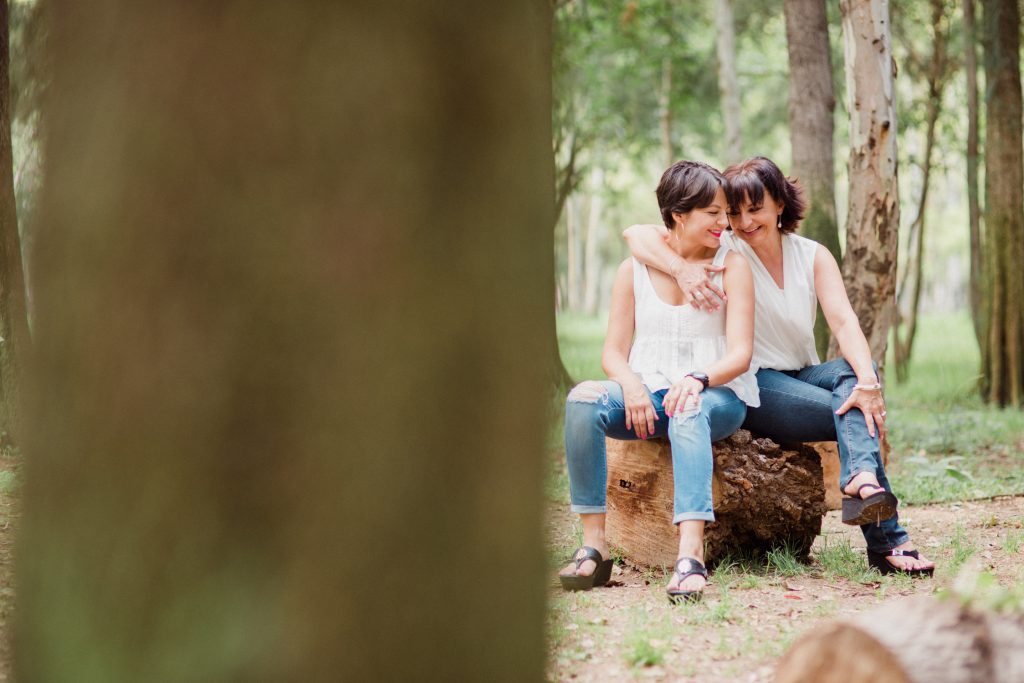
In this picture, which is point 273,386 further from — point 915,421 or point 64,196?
point 915,421

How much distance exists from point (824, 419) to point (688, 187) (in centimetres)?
121

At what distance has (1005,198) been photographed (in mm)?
10805

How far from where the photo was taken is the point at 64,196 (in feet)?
5.43

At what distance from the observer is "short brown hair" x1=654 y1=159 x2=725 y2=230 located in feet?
13.9

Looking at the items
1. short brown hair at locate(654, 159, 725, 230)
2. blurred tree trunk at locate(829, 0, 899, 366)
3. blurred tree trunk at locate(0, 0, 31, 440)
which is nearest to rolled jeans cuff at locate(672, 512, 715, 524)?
short brown hair at locate(654, 159, 725, 230)

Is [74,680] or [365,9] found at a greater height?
[365,9]

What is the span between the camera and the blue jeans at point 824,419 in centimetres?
417

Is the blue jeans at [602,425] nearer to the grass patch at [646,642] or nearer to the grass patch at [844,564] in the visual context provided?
the grass patch at [646,642]

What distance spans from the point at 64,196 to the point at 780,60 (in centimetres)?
2771

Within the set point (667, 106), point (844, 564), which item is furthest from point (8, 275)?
point (667, 106)

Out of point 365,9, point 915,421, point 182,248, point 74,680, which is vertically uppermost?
point 365,9

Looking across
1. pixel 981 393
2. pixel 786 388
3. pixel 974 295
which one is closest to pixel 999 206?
pixel 981 393

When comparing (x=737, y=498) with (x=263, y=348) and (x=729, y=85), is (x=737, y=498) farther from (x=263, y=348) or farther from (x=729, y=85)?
(x=729, y=85)

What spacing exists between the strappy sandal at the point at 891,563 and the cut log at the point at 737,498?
1.00ft
